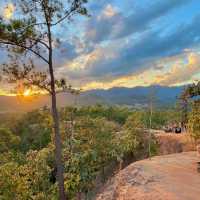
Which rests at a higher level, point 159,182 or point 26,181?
point 159,182

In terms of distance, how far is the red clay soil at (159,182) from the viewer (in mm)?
18795

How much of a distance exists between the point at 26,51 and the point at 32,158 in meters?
19.9

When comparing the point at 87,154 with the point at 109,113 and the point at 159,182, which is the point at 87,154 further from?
the point at 109,113

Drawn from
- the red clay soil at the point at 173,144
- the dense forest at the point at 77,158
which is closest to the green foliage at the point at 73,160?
the dense forest at the point at 77,158

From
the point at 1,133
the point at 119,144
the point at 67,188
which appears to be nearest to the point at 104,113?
the point at 1,133

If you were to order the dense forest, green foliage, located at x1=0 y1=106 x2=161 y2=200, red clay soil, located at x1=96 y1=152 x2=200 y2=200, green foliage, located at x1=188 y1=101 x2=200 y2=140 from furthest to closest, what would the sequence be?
1. green foliage, located at x1=0 y1=106 x2=161 y2=200
2. the dense forest
3. green foliage, located at x1=188 y1=101 x2=200 y2=140
4. red clay soil, located at x1=96 y1=152 x2=200 y2=200

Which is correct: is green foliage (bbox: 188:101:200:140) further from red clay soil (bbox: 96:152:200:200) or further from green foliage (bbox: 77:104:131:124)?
green foliage (bbox: 77:104:131:124)

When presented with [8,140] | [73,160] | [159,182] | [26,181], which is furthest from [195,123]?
[8,140]

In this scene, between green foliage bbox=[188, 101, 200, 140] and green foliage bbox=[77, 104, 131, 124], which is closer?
green foliage bbox=[188, 101, 200, 140]

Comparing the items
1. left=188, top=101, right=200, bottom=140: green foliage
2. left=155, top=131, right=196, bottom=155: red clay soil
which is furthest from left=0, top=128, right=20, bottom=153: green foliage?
left=188, top=101, right=200, bottom=140: green foliage

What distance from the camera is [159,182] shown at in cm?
2109

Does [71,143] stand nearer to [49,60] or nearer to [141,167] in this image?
[141,167]

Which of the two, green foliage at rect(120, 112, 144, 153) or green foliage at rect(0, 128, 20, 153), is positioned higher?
green foliage at rect(120, 112, 144, 153)

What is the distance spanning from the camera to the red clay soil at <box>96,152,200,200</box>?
1880 centimetres
